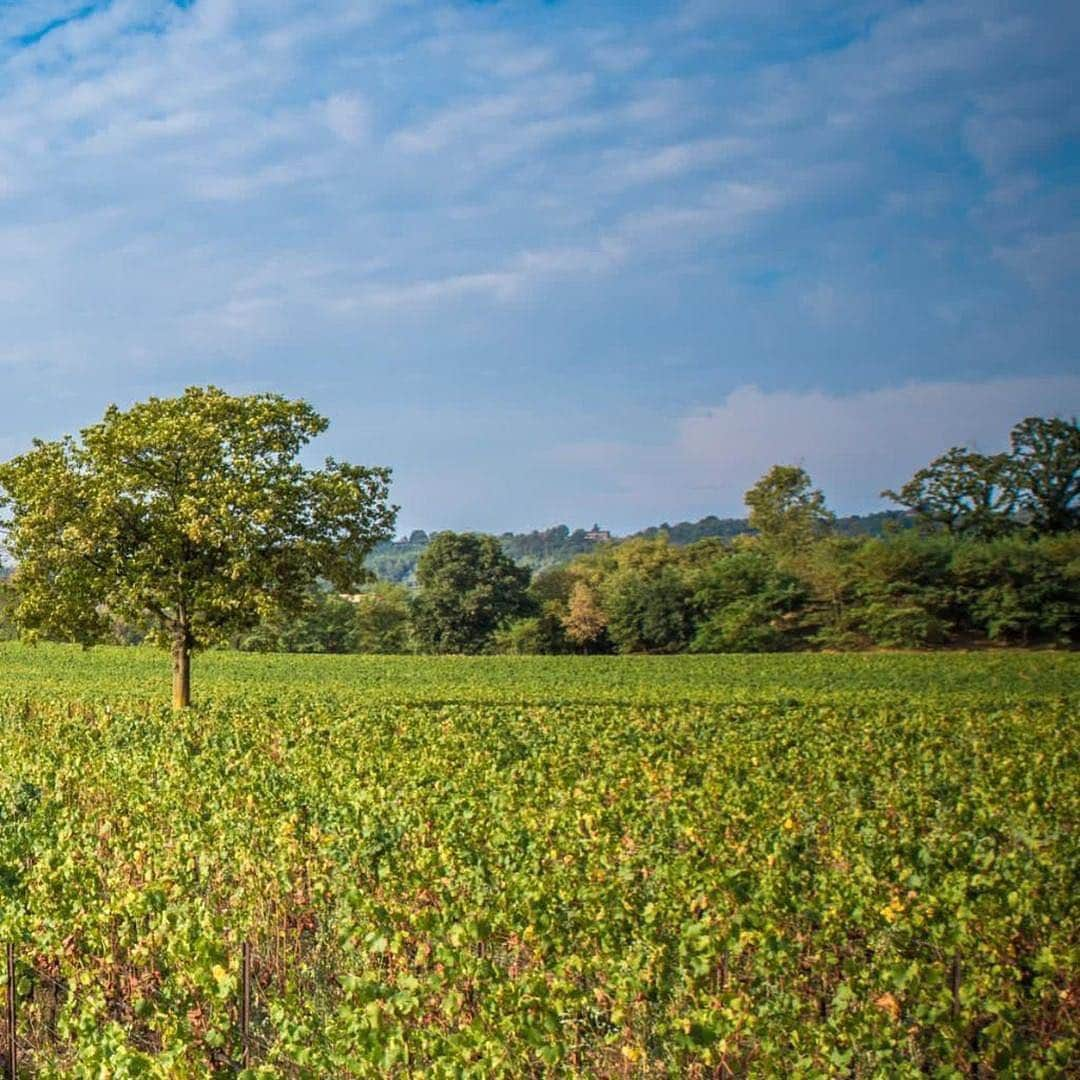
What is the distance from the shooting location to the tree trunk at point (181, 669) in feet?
92.2

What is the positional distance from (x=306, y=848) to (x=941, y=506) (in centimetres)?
8401

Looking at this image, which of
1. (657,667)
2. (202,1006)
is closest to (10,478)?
(202,1006)

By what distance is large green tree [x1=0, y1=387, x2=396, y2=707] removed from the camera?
86.6ft

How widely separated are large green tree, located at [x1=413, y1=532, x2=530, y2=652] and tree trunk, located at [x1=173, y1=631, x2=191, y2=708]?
53.6 m

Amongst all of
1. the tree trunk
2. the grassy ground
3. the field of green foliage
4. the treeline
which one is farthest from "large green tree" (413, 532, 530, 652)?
the field of green foliage

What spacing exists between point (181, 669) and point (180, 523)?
4325 mm

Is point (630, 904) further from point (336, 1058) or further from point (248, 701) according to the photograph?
point (248, 701)

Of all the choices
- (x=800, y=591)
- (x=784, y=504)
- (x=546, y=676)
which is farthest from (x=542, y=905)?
(x=784, y=504)

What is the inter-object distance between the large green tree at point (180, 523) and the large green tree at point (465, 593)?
54.4 m

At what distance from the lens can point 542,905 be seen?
26.9ft

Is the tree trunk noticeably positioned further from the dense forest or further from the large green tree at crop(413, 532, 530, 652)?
the large green tree at crop(413, 532, 530, 652)

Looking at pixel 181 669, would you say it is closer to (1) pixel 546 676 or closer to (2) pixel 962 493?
(1) pixel 546 676

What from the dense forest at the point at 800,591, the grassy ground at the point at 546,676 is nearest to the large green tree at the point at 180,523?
the grassy ground at the point at 546,676

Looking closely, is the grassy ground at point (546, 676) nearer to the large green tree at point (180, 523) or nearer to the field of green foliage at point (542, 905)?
the large green tree at point (180, 523)
